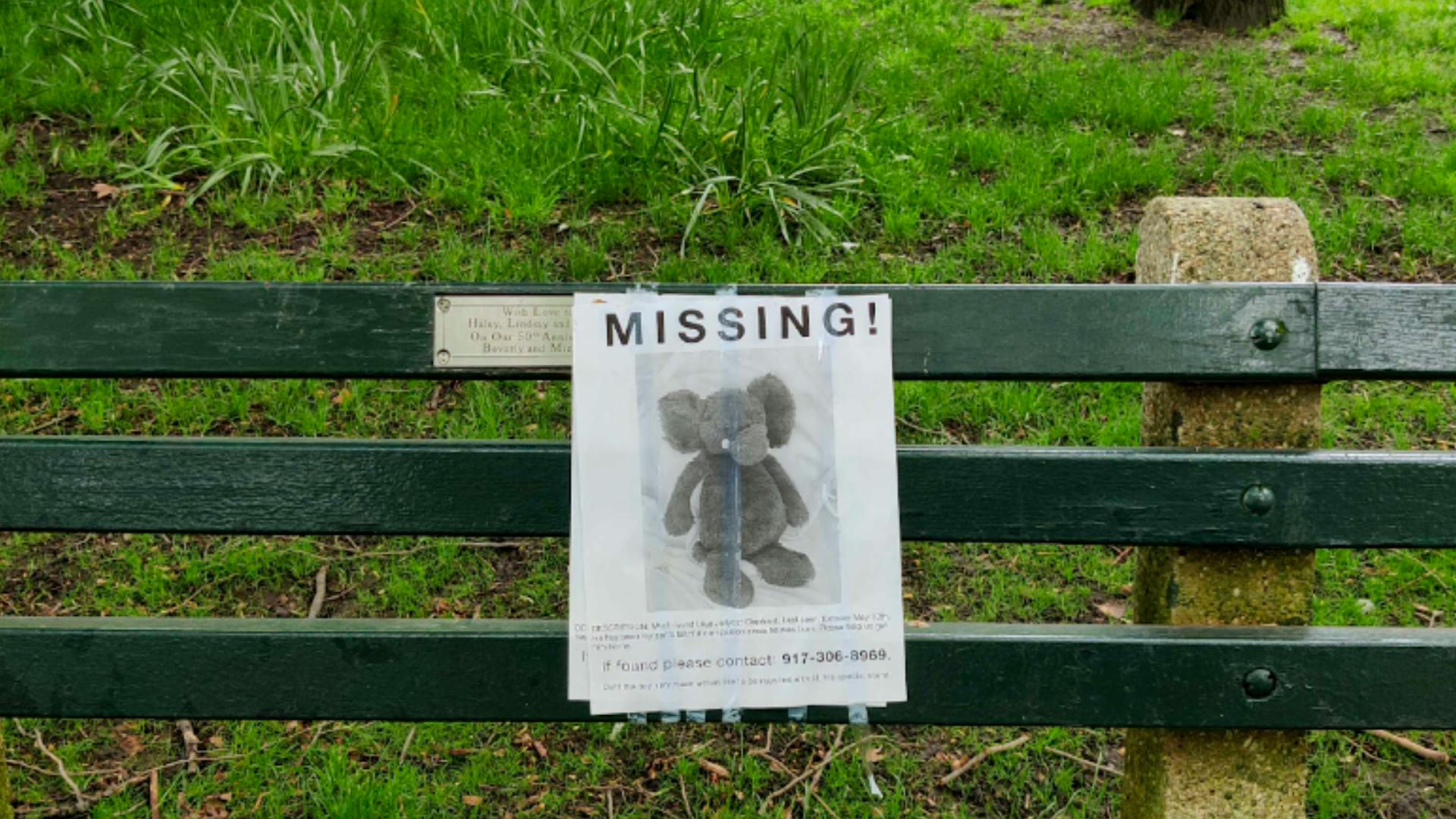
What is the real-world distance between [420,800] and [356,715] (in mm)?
924

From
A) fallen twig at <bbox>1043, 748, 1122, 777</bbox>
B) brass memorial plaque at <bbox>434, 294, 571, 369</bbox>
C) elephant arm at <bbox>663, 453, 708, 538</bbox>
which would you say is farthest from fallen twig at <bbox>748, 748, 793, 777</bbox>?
brass memorial plaque at <bbox>434, 294, 571, 369</bbox>

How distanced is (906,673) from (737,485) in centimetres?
35

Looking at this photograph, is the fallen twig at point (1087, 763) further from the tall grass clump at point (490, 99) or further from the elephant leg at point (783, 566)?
the tall grass clump at point (490, 99)

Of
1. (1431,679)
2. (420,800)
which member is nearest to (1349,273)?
(1431,679)

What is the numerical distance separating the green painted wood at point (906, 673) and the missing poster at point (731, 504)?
0.46 ft

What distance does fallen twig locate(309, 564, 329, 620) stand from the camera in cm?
325

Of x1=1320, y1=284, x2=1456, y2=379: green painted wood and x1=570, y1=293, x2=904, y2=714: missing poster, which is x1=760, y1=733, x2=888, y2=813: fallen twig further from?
x1=1320, y1=284, x2=1456, y2=379: green painted wood

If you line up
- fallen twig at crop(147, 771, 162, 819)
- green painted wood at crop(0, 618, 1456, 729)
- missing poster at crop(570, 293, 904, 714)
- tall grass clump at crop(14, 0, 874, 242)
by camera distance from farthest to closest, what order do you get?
1. tall grass clump at crop(14, 0, 874, 242)
2. fallen twig at crop(147, 771, 162, 819)
3. green painted wood at crop(0, 618, 1456, 729)
4. missing poster at crop(570, 293, 904, 714)

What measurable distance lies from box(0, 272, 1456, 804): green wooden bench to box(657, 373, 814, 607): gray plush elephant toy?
0.57 feet

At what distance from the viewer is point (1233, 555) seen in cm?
197

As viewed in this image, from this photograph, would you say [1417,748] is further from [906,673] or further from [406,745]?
[406,745]

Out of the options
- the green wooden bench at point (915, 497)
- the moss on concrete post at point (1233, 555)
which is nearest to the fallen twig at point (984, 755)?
the moss on concrete post at point (1233, 555)

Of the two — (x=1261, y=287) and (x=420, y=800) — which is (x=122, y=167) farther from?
(x=1261, y=287)

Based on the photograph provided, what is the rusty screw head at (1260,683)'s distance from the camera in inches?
74.7
